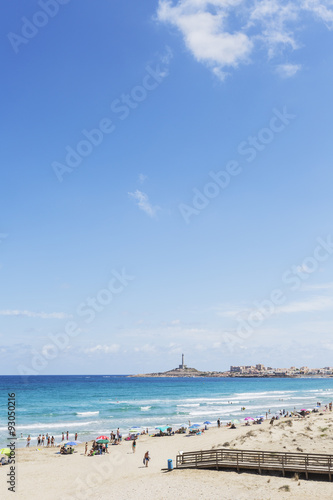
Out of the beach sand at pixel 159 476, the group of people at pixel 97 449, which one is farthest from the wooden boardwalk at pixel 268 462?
the group of people at pixel 97 449

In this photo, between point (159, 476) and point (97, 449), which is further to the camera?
point (97, 449)

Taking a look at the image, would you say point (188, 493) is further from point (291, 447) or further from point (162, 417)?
point (162, 417)

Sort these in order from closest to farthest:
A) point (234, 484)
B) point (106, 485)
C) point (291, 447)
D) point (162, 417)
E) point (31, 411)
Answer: point (234, 484), point (106, 485), point (291, 447), point (162, 417), point (31, 411)

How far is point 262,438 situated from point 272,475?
Answer: 11720mm

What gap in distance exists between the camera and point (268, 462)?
22.0m

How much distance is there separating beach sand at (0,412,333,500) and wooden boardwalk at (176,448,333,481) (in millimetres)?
429

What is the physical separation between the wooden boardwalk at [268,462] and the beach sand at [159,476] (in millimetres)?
429

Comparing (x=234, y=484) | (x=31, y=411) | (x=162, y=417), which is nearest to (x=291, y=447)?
(x=234, y=484)

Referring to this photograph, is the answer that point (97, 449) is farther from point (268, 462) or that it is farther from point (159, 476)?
point (268, 462)

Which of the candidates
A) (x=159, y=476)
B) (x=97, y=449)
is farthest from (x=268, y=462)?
(x=97, y=449)

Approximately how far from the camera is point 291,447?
94.5 ft

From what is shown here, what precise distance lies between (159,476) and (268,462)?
6503mm

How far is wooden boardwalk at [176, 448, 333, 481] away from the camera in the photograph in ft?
68.9

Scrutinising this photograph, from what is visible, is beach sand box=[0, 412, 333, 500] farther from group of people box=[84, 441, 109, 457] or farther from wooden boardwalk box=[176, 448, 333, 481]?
group of people box=[84, 441, 109, 457]
